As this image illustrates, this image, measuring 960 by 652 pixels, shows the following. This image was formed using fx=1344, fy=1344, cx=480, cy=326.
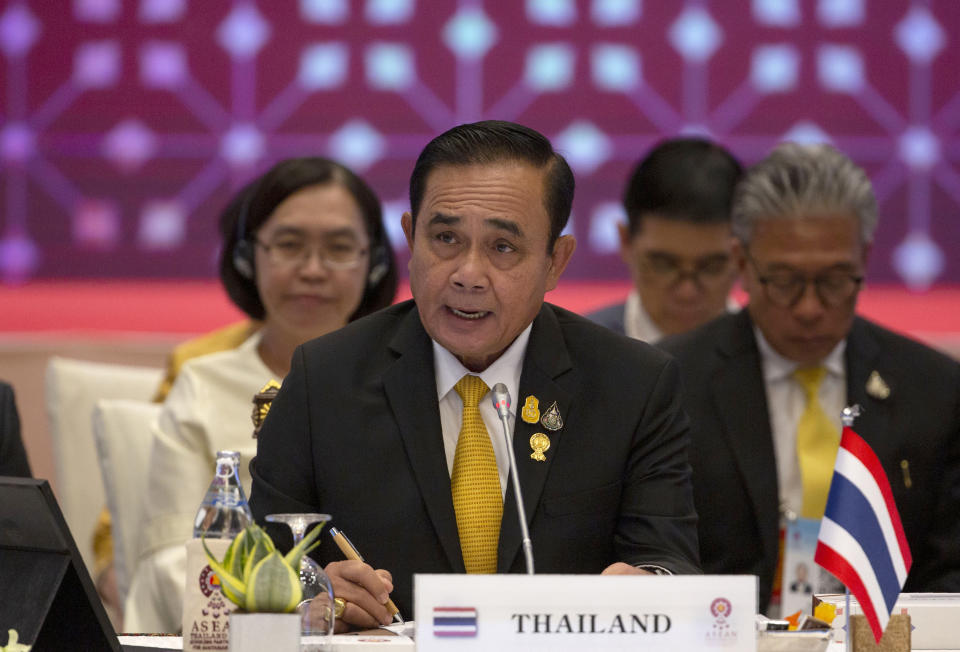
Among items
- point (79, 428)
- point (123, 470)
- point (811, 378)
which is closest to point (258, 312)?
point (123, 470)

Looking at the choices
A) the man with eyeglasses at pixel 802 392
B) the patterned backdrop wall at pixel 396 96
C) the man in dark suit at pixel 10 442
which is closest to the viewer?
the man in dark suit at pixel 10 442

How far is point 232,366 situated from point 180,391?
15cm

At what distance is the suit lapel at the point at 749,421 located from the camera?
308 centimetres

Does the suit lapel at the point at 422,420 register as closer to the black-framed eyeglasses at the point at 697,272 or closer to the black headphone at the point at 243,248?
the black headphone at the point at 243,248

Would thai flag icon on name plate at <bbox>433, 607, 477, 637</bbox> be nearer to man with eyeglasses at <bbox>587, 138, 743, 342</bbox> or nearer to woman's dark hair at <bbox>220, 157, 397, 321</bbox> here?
woman's dark hair at <bbox>220, 157, 397, 321</bbox>

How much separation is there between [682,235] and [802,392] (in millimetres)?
844

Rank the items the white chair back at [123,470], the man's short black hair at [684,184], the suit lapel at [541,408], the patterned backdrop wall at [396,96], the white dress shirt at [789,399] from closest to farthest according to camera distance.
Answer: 1. the suit lapel at [541,408]
2. the white dress shirt at [789,399]
3. the white chair back at [123,470]
4. the man's short black hair at [684,184]
5. the patterned backdrop wall at [396,96]

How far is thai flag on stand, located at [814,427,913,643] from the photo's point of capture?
184 cm

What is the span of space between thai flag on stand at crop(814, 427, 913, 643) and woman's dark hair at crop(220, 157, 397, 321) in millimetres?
2009

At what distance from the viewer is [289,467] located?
2340 mm

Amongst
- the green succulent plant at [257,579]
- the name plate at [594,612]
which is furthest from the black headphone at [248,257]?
the name plate at [594,612]

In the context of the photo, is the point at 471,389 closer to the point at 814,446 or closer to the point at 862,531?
the point at 862,531

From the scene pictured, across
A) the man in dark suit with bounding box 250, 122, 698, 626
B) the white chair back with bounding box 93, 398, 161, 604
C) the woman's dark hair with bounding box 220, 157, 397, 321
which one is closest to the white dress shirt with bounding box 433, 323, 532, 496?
the man in dark suit with bounding box 250, 122, 698, 626

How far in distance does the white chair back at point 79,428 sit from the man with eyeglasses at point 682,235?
1585 millimetres
